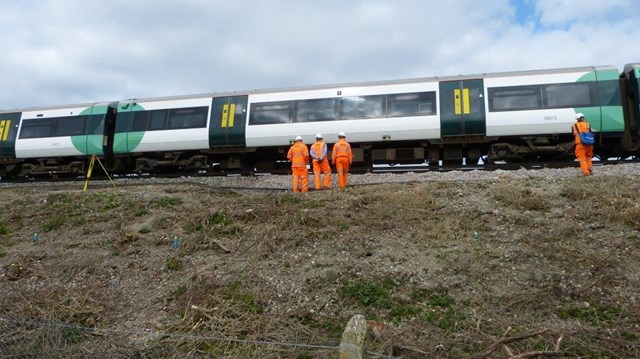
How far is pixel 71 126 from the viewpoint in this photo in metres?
16.5

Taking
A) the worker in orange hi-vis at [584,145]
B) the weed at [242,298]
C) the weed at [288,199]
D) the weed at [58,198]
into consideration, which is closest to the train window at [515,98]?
the worker in orange hi-vis at [584,145]

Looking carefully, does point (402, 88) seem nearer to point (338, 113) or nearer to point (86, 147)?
point (338, 113)

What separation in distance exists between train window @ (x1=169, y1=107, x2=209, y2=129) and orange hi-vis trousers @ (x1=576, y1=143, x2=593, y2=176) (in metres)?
10.2

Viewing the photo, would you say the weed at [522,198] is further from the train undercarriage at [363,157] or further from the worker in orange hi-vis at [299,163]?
the train undercarriage at [363,157]

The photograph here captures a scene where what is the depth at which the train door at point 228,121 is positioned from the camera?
48.3ft

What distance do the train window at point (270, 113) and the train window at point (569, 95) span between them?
7.10 m

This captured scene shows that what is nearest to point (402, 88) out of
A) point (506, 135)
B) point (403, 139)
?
point (403, 139)

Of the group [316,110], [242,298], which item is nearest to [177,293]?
[242,298]

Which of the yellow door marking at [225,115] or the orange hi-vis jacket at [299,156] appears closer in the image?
the orange hi-vis jacket at [299,156]

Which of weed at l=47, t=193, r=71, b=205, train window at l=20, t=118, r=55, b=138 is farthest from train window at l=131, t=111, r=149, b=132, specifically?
weed at l=47, t=193, r=71, b=205

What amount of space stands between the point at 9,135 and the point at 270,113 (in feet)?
31.9

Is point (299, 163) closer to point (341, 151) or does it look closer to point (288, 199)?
point (341, 151)

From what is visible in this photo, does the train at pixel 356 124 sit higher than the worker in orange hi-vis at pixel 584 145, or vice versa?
the train at pixel 356 124

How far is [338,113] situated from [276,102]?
194 centimetres
